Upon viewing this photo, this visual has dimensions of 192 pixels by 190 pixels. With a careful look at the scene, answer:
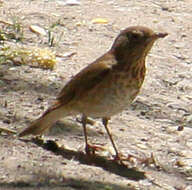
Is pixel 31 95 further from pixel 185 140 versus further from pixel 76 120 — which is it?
pixel 185 140

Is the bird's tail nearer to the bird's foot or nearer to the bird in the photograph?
the bird

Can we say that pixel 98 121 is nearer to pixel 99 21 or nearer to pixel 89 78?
pixel 89 78

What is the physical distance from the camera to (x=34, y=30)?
8523 millimetres

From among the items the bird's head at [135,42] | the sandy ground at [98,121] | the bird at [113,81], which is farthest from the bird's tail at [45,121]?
the bird's head at [135,42]

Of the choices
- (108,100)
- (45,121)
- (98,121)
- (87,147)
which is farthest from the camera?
(98,121)

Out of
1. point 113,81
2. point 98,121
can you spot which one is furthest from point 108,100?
point 98,121

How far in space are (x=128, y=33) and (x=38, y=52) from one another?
1875 millimetres

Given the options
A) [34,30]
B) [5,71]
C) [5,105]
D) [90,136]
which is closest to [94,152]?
[90,136]

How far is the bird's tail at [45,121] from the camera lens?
20.0 ft

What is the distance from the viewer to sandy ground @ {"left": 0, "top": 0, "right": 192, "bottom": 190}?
19.0ft

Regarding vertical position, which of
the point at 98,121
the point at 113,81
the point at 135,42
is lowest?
the point at 98,121

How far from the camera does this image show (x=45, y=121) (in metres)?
6.18

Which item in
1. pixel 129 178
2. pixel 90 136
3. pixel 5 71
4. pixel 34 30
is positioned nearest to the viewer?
pixel 129 178

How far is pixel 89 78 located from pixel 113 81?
0.19 metres
